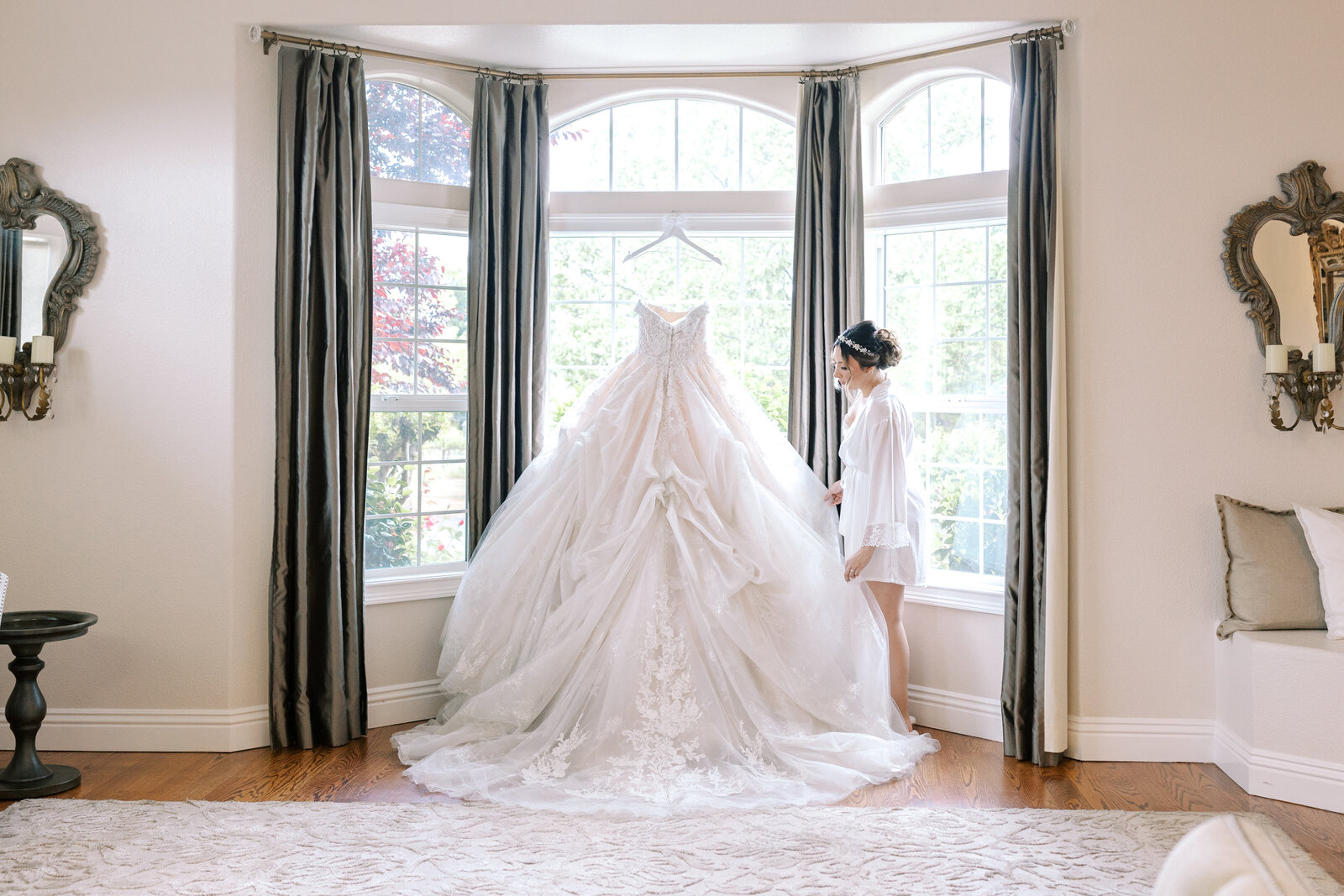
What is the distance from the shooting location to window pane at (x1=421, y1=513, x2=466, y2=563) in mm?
4473

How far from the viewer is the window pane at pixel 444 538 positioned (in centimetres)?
447

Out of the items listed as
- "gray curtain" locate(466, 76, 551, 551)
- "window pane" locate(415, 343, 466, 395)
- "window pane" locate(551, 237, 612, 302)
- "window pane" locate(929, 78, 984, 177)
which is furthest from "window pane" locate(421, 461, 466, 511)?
"window pane" locate(929, 78, 984, 177)

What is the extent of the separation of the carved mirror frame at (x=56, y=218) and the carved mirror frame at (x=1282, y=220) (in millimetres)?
4558

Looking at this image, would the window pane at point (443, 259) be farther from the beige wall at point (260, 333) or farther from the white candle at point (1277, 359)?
the white candle at point (1277, 359)

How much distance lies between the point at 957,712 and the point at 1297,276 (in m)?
2.24

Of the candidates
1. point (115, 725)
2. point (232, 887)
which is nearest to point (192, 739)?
point (115, 725)

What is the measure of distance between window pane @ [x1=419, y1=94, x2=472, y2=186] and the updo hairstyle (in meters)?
1.98

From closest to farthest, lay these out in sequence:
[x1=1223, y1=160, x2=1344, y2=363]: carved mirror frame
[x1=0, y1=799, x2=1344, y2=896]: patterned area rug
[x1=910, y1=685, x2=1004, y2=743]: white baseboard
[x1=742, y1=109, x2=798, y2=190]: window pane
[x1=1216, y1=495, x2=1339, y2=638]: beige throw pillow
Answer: [x1=0, y1=799, x2=1344, y2=896]: patterned area rug < [x1=1216, y1=495, x2=1339, y2=638]: beige throw pillow < [x1=1223, y1=160, x2=1344, y2=363]: carved mirror frame < [x1=910, y1=685, x2=1004, y2=743]: white baseboard < [x1=742, y1=109, x2=798, y2=190]: window pane

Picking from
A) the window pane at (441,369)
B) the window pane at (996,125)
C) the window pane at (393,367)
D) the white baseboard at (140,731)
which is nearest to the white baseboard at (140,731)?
the white baseboard at (140,731)

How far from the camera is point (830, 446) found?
4258 millimetres

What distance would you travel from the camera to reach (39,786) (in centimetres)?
333

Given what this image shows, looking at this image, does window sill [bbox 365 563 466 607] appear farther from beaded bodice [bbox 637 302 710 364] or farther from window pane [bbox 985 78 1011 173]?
window pane [bbox 985 78 1011 173]

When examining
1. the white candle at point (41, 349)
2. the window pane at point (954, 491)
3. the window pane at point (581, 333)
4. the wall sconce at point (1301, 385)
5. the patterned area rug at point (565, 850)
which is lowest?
the patterned area rug at point (565, 850)

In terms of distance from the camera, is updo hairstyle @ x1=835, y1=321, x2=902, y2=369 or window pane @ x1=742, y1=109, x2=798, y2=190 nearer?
updo hairstyle @ x1=835, y1=321, x2=902, y2=369
